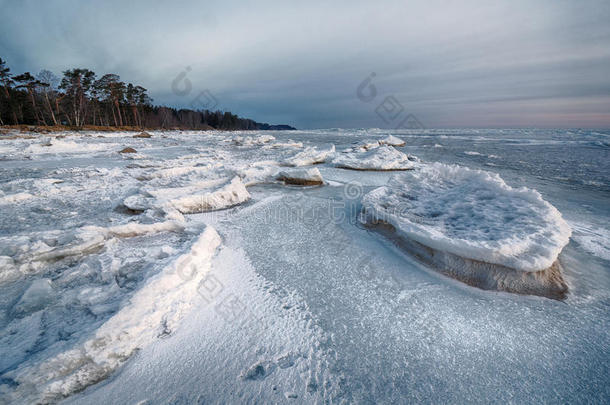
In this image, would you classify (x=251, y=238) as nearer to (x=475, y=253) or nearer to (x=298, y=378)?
(x=298, y=378)

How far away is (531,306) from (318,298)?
158 centimetres

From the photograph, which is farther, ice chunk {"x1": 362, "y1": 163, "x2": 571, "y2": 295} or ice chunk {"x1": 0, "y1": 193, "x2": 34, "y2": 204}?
ice chunk {"x1": 0, "y1": 193, "x2": 34, "y2": 204}

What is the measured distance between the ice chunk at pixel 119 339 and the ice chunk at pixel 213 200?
180cm

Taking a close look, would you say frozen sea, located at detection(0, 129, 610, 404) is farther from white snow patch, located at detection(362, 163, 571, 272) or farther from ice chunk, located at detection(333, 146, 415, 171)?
ice chunk, located at detection(333, 146, 415, 171)

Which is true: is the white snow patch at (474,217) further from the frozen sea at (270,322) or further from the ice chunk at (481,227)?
the frozen sea at (270,322)

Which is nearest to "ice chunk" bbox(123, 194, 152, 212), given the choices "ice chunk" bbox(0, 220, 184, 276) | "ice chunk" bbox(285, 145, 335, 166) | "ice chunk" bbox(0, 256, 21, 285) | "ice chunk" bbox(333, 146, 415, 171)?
"ice chunk" bbox(0, 220, 184, 276)

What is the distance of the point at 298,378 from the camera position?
125cm

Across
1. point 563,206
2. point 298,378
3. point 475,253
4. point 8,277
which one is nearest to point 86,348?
point 298,378

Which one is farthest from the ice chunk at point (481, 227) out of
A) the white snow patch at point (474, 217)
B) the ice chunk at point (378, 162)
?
the ice chunk at point (378, 162)

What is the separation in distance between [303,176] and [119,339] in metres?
4.62

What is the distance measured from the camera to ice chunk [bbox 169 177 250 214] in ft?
12.0

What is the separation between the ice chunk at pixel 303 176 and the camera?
222 inches

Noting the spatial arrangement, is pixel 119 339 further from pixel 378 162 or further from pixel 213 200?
pixel 378 162

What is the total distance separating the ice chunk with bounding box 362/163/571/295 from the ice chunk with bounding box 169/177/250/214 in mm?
2243
